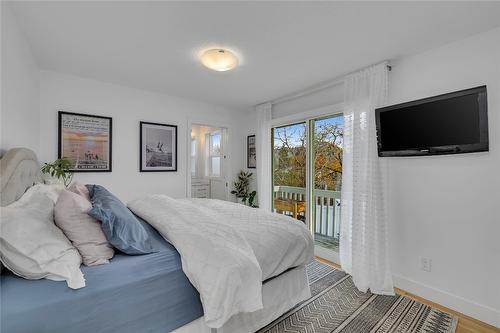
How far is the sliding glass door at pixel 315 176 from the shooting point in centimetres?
338

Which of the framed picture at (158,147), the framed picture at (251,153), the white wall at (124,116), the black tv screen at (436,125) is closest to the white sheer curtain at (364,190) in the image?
the black tv screen at (436,125)

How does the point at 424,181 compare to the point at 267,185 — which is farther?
the point at 267,185

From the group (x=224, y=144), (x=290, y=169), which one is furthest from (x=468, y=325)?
(x=224, y=144)

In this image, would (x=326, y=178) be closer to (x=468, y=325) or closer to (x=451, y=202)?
(x=451, y=202)

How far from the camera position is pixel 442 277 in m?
2.27

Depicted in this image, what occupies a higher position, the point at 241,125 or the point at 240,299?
the point at 241,125

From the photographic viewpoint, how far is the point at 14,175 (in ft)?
4.86

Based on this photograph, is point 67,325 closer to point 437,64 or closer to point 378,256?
point 378,256

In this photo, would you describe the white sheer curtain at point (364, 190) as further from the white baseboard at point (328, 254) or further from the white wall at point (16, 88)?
the white wall at point (16, 88)

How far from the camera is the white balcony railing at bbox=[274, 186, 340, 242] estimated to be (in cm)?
347

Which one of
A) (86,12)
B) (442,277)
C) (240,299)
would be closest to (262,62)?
(86,12)

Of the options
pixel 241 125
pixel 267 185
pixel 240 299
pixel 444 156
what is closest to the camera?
pixel 240 299

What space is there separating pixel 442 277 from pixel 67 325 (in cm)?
292

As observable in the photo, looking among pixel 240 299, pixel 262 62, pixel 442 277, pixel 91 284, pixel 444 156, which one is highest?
pixel 262 62
